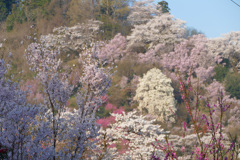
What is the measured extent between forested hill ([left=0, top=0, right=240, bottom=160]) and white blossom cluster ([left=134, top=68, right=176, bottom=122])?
0.05 metres

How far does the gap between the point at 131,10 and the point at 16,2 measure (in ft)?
42.3

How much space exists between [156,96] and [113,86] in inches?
116

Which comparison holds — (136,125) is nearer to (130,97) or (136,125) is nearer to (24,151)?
(24,151)

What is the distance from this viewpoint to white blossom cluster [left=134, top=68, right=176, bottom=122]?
1332 centimetres

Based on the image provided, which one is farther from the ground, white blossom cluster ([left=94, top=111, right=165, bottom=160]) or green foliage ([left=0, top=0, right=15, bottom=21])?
green foliage ([left=0, top=0, right=15, bottom=21])

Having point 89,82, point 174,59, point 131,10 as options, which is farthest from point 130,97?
point 131,10

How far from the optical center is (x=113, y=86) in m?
15.6

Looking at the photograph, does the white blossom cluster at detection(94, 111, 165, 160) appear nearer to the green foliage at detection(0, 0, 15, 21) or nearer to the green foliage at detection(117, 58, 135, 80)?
the green foliage at detection(117, 58, 135, 80)

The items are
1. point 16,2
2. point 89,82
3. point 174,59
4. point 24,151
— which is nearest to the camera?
point 24,151

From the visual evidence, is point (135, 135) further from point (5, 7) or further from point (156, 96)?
point (5, 7)

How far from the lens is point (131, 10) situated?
28859mm

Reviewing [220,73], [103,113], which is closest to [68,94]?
[103,113]

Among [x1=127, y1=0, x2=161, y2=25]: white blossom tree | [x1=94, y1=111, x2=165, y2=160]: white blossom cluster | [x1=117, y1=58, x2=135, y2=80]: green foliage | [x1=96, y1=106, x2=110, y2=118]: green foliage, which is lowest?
[x1=94, y1=111, x2=165, y2=160]: white blossom cluster

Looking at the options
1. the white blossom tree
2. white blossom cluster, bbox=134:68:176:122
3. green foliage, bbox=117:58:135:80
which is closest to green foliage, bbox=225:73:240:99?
white blossom cluster, bbox=134:68:176:122
